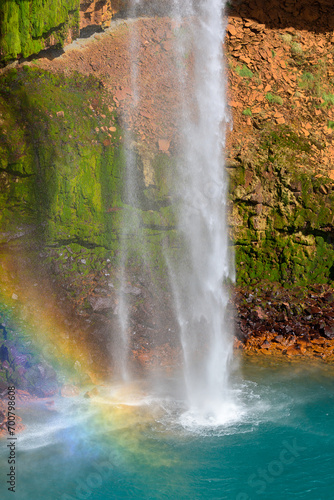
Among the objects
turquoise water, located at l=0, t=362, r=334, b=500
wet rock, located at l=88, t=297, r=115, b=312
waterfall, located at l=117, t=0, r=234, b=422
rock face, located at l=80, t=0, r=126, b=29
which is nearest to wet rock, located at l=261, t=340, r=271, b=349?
waterfall, located at l=117, t=0, r=234, b=422

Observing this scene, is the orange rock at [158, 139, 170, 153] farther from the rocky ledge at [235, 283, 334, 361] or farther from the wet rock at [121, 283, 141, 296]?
the rocky ledge at [235, 283, 334, 361]

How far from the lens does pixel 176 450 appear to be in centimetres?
614

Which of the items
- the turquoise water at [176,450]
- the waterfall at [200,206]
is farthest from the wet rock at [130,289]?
the turquoise water at [176,450]

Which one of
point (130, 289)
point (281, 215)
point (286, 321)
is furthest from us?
point (281, 215)

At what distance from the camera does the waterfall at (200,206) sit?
993 centimetres

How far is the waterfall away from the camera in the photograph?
993 centimetres

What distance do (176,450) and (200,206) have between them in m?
5.63

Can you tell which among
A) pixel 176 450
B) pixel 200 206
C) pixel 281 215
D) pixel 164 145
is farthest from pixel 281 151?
pixel 176 450

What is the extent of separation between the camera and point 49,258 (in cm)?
952

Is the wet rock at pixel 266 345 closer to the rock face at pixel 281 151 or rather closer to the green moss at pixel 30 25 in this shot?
the rock face at pixel 281 151

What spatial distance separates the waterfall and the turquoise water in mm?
2346

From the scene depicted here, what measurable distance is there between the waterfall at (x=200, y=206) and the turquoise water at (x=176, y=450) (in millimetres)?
2346

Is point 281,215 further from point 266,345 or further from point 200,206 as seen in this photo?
point 266,345

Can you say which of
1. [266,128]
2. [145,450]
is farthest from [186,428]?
[266,128]
